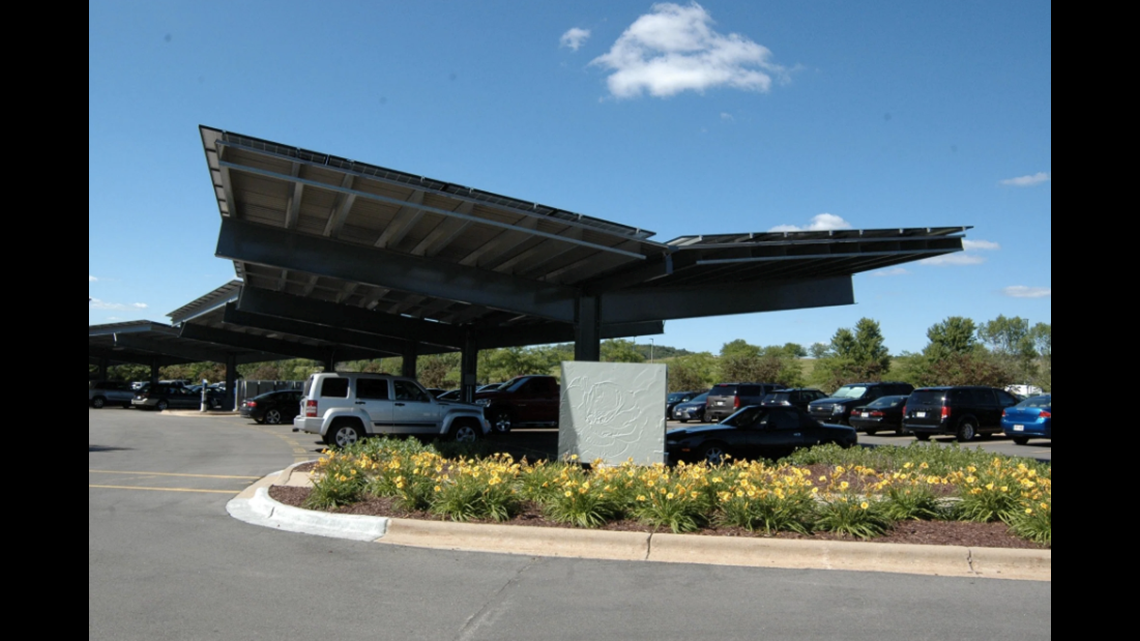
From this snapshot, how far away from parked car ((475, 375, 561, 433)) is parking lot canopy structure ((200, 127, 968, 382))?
5.82m

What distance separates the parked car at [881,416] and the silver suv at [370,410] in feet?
48.8

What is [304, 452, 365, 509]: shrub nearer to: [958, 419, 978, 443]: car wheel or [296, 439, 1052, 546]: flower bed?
[296, 439, 1052, 546]: flower bed

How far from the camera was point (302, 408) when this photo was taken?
18.8 metres

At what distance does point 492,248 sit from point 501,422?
10.00 m

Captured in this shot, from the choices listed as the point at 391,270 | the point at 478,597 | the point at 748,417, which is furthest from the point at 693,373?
the point at 478,597

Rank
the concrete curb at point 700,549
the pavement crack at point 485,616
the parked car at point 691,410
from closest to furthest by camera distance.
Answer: the pavement crack at point 485,616, the concrete curb at point 700,549, the parked car at point 691,410

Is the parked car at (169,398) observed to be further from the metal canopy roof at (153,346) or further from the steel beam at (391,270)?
the steel beam at (391,270)

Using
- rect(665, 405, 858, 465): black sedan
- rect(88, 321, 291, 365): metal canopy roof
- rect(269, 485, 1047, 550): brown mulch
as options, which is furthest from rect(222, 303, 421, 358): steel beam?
rect(269, 485, 1047, 550): brown mulch

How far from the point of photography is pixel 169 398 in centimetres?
4700

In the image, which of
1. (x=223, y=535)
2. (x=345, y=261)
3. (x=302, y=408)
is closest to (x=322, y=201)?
(x=345, y=261)

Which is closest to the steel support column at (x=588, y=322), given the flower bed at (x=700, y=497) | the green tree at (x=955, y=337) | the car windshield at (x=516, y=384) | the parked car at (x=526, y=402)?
the parked car at (x=526, y=402)

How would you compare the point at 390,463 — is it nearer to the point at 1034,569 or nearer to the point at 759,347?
the point at 1034,569

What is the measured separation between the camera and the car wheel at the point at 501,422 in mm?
26562
